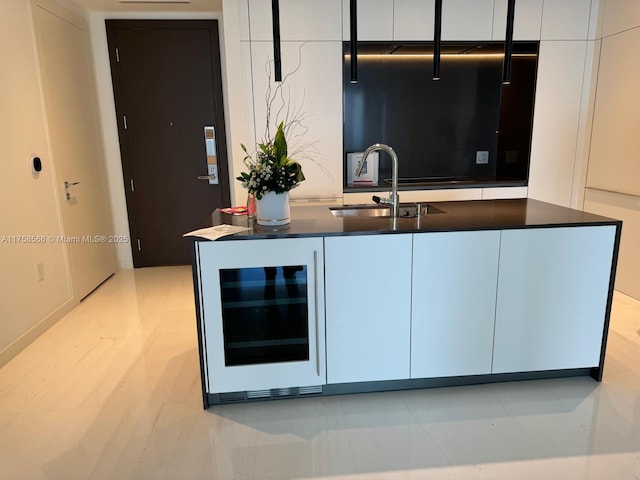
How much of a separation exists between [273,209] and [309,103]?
1.80 meters

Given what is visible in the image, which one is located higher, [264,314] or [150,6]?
[150,6]

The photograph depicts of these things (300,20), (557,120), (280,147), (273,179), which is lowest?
(273,179)

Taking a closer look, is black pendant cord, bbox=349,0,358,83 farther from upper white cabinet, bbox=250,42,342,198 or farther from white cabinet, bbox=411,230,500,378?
upper white cabinet, bbox=250,42,342,198

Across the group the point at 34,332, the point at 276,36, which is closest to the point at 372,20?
the point at 276,36

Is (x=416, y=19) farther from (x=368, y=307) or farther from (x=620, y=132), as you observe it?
(x=368, y=307)

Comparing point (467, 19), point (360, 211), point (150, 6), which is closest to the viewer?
point (360, 211)

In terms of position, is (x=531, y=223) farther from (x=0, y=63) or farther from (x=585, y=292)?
(x=0, y=63)

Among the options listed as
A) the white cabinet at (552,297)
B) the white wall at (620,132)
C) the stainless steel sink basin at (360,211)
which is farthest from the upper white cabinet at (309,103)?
the white wall at (620,132)

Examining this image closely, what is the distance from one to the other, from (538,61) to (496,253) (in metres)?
2.46

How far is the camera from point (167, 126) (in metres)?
4.52

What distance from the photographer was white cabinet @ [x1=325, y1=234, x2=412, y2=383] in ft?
7.23

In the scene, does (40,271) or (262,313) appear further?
(40,271)

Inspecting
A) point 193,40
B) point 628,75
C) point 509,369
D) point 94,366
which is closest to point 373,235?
point 509,369

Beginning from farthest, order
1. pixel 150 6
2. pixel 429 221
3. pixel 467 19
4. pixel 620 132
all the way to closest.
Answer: pixel 150 6 → pixel 467 19 → pixel 620 132 → pixel 429 221
